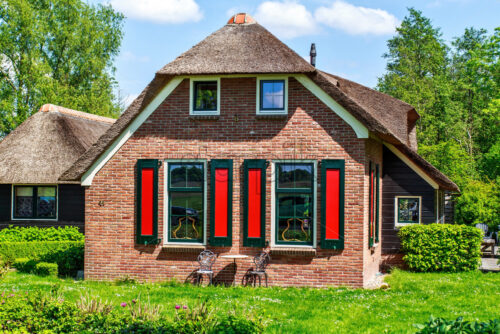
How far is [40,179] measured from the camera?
2188cm

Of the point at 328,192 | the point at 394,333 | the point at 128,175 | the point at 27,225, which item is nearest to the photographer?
the point at 394,333

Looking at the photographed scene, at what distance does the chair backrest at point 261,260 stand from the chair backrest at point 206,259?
1091 mm

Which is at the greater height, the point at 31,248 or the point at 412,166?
the point at 412,166

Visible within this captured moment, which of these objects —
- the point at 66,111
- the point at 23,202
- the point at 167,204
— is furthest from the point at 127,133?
the point at 66,111

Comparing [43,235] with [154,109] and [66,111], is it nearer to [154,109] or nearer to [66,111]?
[66,111]

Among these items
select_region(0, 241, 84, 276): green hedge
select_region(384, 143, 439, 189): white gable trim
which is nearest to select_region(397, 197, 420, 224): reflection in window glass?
select_region(384, 143, 439, 189): white gable trim

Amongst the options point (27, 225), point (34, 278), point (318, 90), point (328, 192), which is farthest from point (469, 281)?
point (27, 225)

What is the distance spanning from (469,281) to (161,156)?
28.5ft

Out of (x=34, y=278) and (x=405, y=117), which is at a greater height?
(x=405, y=117)

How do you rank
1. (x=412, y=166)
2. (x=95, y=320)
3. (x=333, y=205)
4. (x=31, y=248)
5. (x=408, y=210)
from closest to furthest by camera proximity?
(x=95, y=320) < (x=333, y=205) < (x=412, y=166) < (x=408, y=210) < (x=31, y=248)

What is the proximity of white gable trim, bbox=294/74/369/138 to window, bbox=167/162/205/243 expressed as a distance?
3.37 metres

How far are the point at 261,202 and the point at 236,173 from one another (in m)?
1.01

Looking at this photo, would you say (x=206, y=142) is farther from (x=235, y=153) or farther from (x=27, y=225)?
(x=27, y=225)

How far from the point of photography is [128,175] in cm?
1578
